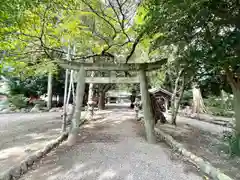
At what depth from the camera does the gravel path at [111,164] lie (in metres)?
3.03

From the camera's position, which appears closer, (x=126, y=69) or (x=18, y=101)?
(x=126, y=69)

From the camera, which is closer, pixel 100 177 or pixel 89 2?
pixel 100 177

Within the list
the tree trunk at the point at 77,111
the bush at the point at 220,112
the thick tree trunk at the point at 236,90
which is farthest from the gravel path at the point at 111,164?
the bush at the point at 220,112

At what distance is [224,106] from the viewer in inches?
565

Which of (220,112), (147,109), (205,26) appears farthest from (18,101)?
(220,112)

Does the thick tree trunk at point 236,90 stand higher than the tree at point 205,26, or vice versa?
the tree at point 205,26

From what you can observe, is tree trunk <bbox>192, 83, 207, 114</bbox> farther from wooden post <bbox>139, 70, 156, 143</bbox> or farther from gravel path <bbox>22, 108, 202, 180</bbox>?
gravel path <bbox>22, 108, 202, 180</bbox>

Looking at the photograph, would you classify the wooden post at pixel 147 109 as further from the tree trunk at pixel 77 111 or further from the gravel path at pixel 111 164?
the tree trunk at pixel 77 111

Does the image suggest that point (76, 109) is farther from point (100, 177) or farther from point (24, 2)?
point (24, 2)

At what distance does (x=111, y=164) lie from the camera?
11.5 ft

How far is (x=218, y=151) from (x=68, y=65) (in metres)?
4.74

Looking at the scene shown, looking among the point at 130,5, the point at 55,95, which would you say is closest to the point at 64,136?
the point at 130,5

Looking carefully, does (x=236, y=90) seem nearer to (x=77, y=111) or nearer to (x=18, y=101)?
(x=77, y=111)

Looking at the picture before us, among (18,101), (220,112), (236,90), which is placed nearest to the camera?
(236,90)
